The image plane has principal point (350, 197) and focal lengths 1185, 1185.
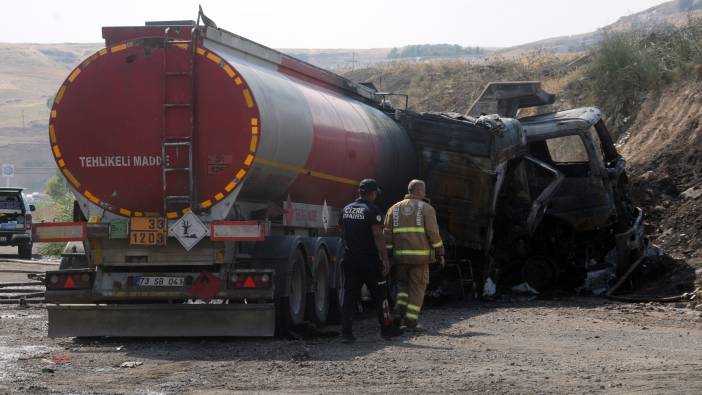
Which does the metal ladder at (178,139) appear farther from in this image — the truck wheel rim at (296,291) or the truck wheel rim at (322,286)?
the truck wheel rim at (322,286)

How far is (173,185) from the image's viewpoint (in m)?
11.9

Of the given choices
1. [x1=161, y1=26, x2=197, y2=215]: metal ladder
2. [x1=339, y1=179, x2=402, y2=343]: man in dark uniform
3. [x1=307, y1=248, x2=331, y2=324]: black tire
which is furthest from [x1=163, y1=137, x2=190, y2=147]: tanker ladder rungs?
[x1=307, y1=248, x2=331, y2=324]: black tire

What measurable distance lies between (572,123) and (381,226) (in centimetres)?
747

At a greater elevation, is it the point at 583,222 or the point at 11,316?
the point at 583,222

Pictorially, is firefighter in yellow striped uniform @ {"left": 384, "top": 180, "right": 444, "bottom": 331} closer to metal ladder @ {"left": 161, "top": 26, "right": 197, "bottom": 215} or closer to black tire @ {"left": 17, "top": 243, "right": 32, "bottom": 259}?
metal ladder @ {"left": 161, "top": 26, "right": 197, "bottom": 215}

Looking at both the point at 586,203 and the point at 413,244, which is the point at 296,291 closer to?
the point at 413,244

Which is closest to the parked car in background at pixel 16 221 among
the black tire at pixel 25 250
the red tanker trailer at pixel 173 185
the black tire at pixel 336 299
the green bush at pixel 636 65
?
the black tire at pixel 25 250

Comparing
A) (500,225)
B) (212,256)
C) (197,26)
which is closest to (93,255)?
(212,256)

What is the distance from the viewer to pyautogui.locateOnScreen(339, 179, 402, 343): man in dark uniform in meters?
12.2

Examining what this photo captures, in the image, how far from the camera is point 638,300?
56.1 ft

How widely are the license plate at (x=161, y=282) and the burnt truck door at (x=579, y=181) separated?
8.27 m

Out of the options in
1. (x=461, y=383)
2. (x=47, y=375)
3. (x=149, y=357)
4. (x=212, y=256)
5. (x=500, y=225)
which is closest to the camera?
(x=461, y=383)

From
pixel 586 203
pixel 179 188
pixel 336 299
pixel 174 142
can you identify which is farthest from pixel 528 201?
pixel 174 142

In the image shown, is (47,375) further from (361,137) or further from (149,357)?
(361,137)
